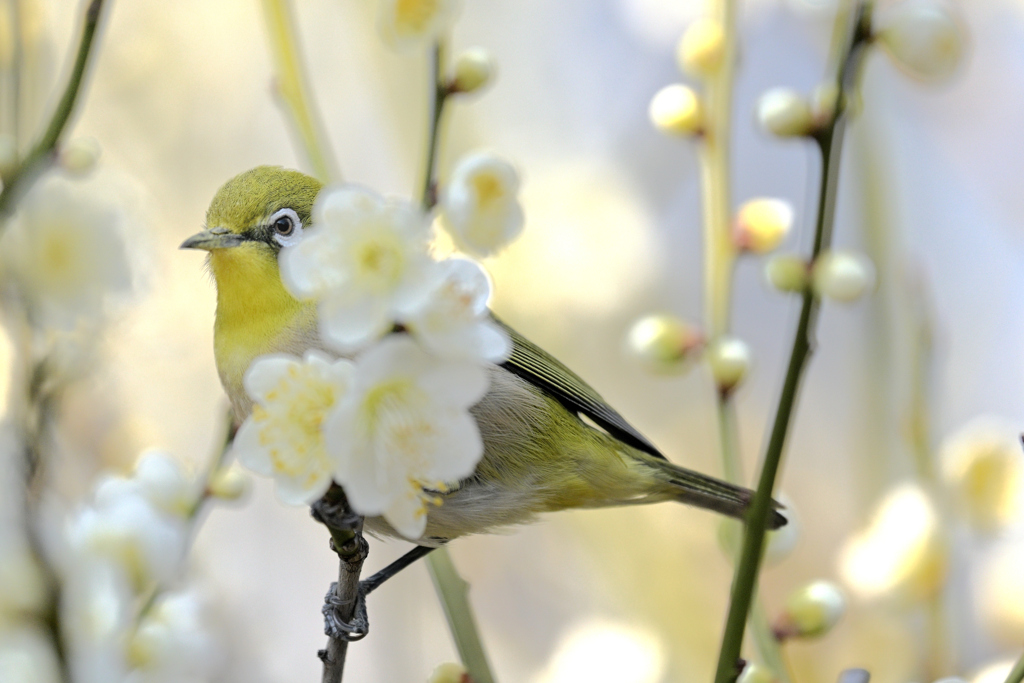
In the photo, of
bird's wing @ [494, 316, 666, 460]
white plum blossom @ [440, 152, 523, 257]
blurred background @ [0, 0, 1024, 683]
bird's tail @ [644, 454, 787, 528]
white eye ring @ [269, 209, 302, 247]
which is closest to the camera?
white plum blossom @ [440, 152, 523, 257]

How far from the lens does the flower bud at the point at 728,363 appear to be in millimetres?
635

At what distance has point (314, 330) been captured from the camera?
0.69 metres

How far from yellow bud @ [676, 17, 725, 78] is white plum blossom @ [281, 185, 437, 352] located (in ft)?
1.23

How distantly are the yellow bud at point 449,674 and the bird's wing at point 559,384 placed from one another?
10.7 inches

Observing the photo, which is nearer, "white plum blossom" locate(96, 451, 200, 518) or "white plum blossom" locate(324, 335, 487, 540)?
"white plum blossom" locate(324, 335, 487, 540)

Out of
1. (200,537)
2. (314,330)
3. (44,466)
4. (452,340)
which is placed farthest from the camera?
(200,537)

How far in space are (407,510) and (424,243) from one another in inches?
4.4

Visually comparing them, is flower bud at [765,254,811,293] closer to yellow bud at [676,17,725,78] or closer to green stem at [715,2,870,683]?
green stem at [715,2,870,683]

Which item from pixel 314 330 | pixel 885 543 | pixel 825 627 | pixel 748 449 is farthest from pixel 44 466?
pixel 748 449

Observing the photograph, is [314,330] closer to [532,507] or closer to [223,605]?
[532,507]

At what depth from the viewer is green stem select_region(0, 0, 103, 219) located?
1.71 ft

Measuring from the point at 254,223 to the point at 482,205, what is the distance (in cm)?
25

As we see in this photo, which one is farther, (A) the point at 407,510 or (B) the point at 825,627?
(B) the point at 825,627

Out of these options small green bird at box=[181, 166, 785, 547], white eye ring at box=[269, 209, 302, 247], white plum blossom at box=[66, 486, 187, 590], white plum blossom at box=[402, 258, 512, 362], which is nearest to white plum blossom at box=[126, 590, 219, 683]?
white plum blossom at box=[66, 486, 187, 590]
